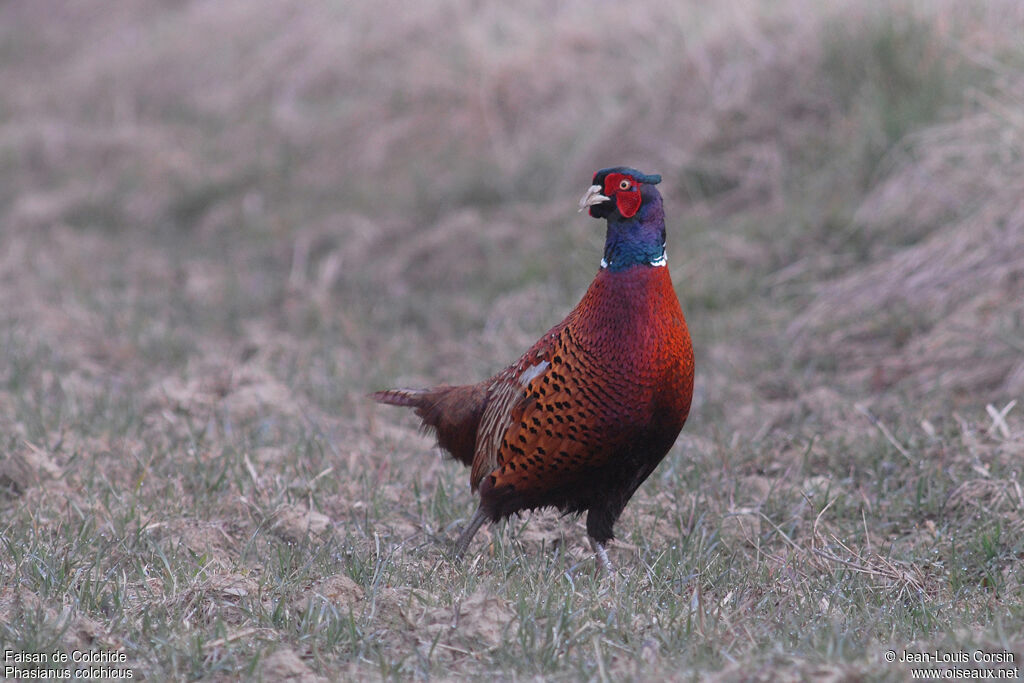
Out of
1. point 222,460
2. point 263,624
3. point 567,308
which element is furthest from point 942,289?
point 263,624

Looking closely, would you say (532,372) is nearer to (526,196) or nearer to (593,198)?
(593,198)

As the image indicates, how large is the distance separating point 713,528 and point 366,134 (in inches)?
268

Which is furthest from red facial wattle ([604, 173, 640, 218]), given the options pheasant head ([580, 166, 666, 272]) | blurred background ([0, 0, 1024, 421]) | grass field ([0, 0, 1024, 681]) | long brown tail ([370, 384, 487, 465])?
blurred background ([0, 0, 1024, 421])

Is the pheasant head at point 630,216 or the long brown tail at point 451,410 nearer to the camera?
the pheasant head at point 630,216

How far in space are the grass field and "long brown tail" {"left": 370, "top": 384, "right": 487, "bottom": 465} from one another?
0.58 ft

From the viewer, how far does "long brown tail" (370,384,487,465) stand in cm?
384

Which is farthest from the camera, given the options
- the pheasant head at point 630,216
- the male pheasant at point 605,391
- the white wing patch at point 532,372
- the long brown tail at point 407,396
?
the long brown tail at point 407,396

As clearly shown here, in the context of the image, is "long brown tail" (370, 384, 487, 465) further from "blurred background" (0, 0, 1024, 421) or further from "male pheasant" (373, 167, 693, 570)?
"blurred background" (0, 0, 1024, 421)

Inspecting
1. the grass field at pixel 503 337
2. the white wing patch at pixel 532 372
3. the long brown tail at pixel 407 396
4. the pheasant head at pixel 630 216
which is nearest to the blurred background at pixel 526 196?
the grass field at pixel 503 337

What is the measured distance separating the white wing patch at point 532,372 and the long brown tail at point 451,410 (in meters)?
0.30

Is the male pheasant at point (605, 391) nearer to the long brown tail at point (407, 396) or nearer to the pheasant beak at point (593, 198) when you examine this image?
the pheasant beak at point (593, 198)

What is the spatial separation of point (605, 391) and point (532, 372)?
1.10 feet

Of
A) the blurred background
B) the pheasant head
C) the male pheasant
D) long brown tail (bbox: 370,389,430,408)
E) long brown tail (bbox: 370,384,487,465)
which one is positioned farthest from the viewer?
the blurred background

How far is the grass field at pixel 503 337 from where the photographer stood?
113 inches
